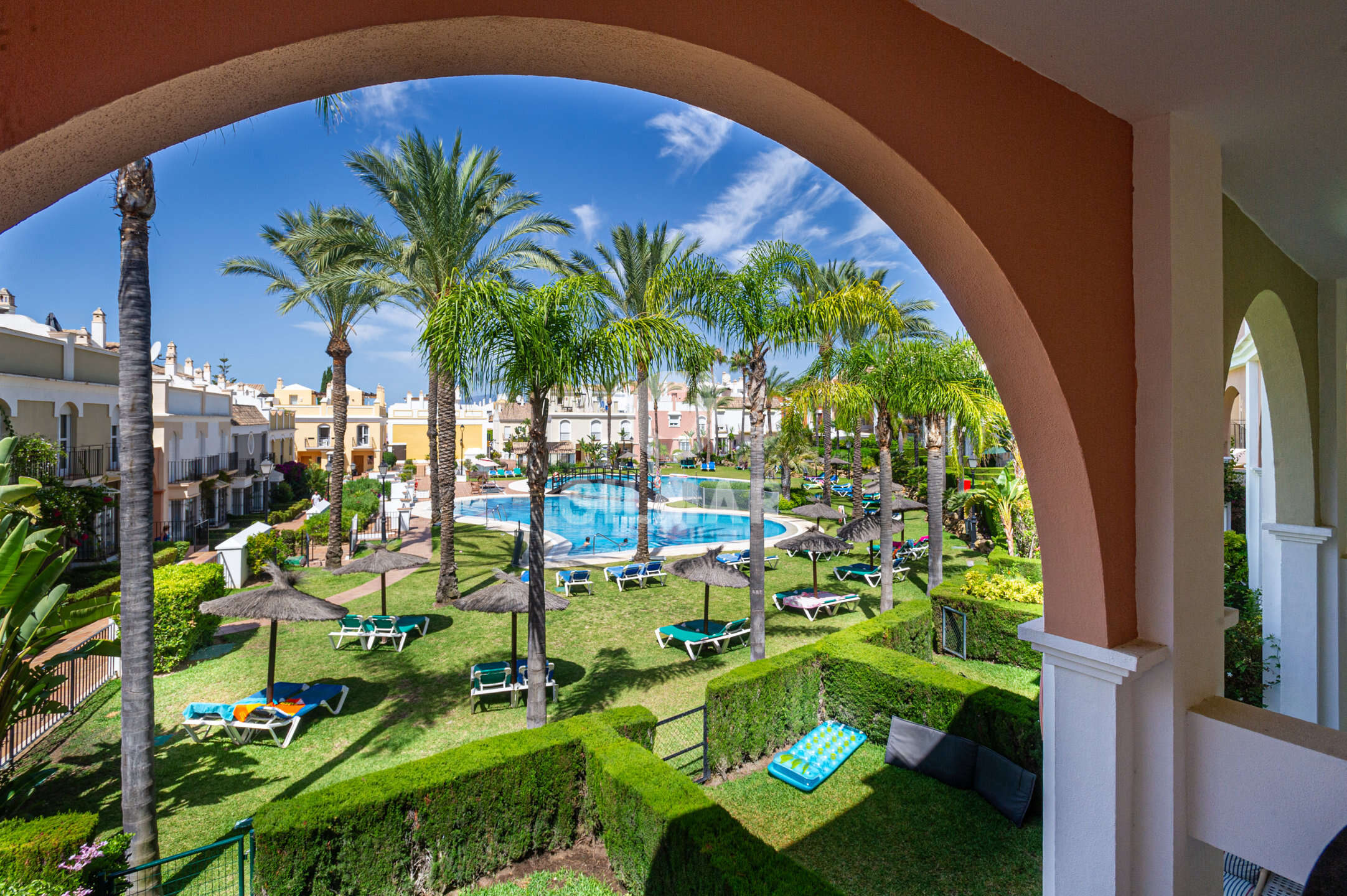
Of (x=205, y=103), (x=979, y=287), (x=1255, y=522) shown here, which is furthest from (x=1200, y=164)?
(x=1255, y=522)

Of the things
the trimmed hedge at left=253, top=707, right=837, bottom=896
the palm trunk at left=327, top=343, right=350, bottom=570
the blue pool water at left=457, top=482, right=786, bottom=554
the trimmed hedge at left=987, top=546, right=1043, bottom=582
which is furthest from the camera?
the blue pool water at left=457, top=482, right=786, bottom=554

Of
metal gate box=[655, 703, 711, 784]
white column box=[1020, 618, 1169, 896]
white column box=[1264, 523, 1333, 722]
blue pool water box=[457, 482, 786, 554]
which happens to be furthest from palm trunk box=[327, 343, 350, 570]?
white column box=[1264, 523, 1333, 722]

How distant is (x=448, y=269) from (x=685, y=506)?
21122mm

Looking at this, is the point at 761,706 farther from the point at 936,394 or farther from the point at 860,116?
the point at 936,394

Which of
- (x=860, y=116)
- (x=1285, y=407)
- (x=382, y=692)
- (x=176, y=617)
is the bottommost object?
(x=382, y=692)

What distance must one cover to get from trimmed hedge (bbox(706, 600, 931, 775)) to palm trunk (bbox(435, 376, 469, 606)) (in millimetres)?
9307

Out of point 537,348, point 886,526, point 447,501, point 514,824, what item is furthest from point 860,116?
point 447,501

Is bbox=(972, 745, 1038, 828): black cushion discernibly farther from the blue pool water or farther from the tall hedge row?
the blue pool water

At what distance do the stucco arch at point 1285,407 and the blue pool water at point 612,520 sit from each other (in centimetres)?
1791

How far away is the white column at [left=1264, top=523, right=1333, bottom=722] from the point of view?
601 cm

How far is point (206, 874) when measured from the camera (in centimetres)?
611

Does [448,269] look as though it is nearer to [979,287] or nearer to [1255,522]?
[979,287]

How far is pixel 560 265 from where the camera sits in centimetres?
1919

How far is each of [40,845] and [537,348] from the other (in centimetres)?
633
